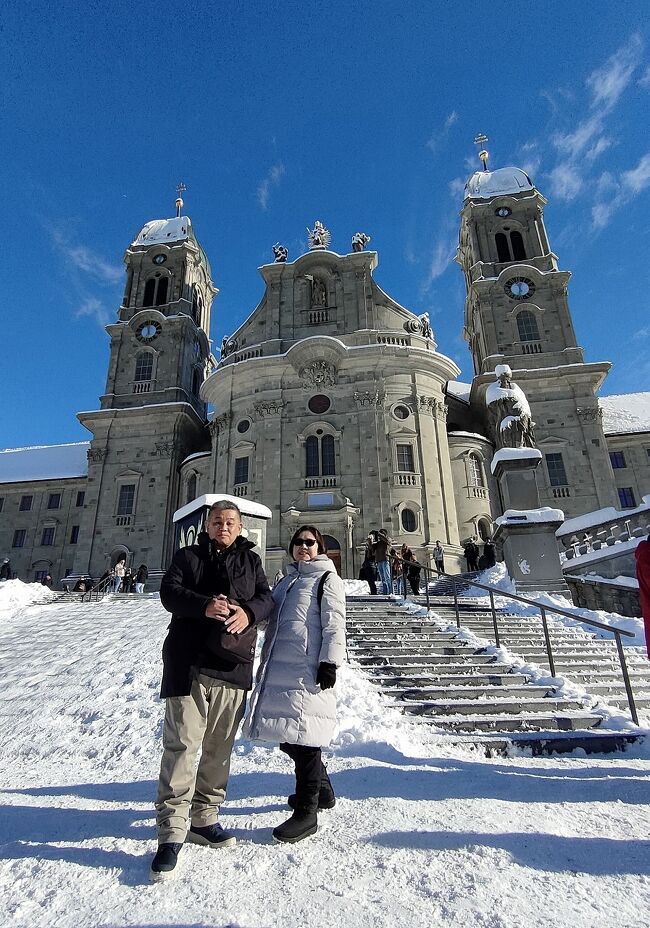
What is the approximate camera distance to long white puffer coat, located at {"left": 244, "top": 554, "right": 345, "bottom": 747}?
3309 millimetres

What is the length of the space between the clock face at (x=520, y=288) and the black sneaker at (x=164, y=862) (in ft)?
119

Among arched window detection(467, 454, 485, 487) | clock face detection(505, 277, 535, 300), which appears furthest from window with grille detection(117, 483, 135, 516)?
clock face detection(505, 277, 535, 300)

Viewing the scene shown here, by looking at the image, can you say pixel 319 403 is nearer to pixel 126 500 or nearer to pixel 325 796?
pixel 126 500

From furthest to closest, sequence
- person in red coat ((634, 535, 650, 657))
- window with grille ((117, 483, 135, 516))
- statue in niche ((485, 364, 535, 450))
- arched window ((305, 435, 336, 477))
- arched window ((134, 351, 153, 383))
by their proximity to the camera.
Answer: arched window ((134, 351, 153, 383))
window with grille ((117, 483, 135, 516))
arched window ((305, 435, 336, 477))
statue in niche ((485, 364, 535, 450))
person in red coat ((634, 535, 650, 657))

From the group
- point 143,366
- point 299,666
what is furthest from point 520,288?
point 299,666

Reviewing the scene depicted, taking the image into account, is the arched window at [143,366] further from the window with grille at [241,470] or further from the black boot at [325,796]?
the black boot at [325,796]

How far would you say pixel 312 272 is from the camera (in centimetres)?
3338

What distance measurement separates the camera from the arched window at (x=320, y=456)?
1096 inches

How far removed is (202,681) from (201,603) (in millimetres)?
505

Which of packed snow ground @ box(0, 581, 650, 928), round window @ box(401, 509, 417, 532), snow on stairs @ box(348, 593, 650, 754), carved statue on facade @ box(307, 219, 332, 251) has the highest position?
carved statue on facade @ box(307, 219, 332, 251)

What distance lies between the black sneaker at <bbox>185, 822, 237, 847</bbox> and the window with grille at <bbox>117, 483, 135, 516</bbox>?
30551 mm

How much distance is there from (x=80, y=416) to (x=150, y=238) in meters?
18.3

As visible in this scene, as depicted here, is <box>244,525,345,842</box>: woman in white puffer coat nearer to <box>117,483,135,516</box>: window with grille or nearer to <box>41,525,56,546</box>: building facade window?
<box>117,483,135,516</box>: window with grille

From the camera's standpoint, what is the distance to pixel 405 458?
2786 centimetres
